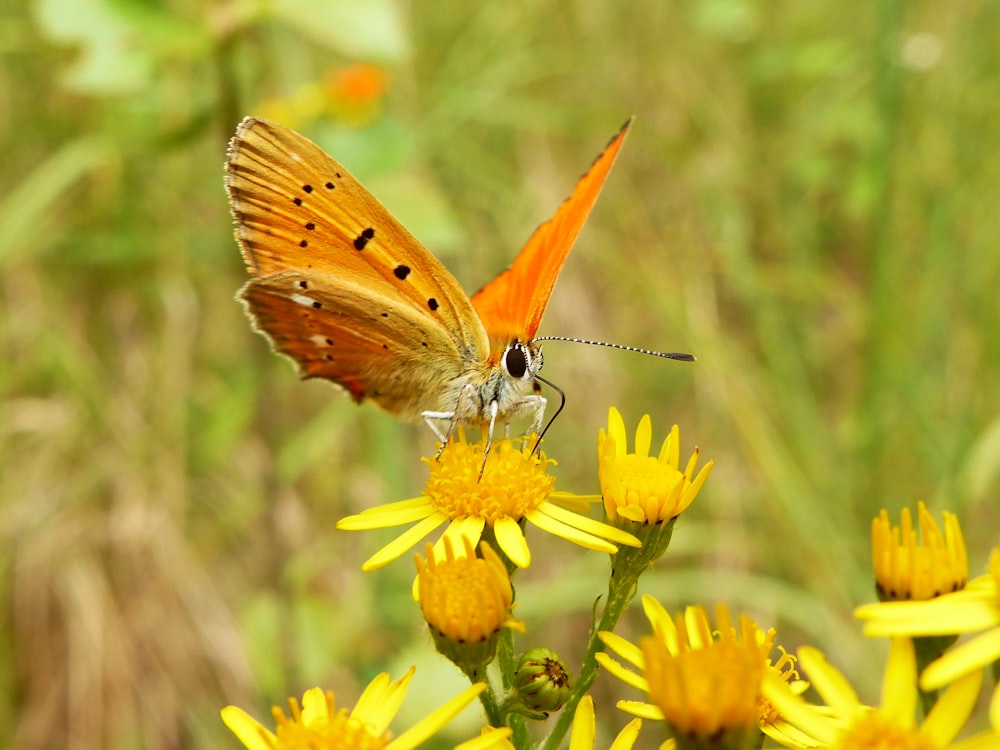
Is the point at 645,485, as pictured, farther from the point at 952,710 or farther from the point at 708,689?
the point at 952,710

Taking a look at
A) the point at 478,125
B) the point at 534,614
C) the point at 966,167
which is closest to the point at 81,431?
the point at 534,614

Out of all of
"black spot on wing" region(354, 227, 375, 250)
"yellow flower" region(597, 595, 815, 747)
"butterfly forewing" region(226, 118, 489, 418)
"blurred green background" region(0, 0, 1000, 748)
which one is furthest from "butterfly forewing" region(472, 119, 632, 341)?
"yellow flower" region(597, 595, 815, 747)

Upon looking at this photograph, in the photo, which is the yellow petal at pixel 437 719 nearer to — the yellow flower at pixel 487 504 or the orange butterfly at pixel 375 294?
the yellow flower at pixel 487 504

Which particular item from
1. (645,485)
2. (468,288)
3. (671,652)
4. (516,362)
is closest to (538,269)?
(516,362)

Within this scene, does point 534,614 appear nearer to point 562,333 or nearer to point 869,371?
point 869,371

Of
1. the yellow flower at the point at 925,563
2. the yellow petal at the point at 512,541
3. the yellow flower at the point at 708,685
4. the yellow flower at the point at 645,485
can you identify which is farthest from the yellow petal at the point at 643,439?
the yellow flower at the point at 708,685

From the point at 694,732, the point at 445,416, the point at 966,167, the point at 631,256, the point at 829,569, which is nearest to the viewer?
the point at 694,732
